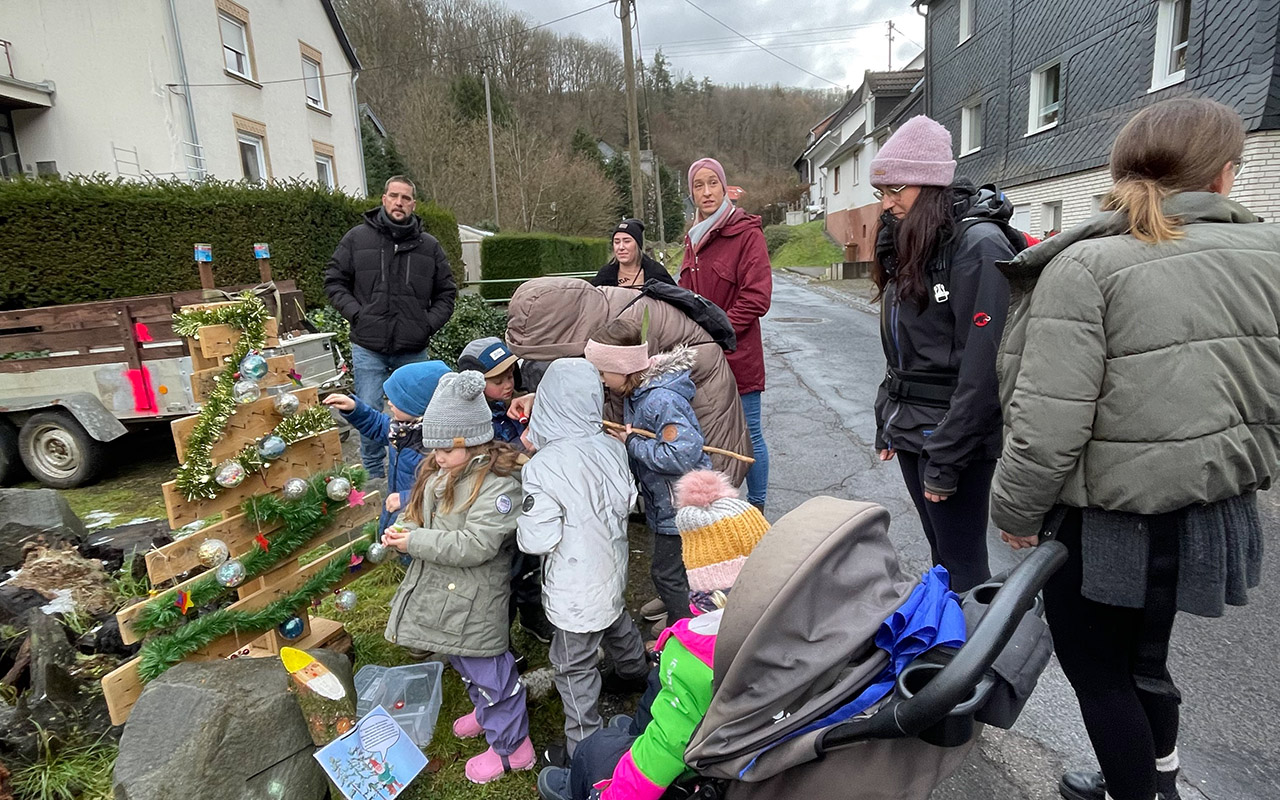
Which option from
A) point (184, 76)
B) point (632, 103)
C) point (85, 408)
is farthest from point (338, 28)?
point (85, 408)

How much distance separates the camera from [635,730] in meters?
1.98

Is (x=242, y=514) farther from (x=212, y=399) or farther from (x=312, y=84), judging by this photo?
(x=312, y=84)

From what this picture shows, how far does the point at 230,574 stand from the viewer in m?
2.49

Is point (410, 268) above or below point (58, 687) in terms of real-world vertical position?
above

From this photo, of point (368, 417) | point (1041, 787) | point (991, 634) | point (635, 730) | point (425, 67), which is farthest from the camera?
point (425, 67)

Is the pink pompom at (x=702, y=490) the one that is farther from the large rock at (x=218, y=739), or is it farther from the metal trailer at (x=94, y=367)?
the metal trailer at (x=94, y=367)

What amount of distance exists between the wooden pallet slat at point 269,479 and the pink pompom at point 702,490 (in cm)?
179

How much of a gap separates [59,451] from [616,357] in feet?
19.2

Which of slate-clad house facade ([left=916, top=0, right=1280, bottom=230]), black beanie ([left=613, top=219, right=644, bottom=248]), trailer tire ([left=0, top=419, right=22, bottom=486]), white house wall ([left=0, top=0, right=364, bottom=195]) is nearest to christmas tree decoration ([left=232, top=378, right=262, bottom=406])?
black beanie ([left=613, top=219, right=644, bottom=248])

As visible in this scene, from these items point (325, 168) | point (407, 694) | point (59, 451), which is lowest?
point (407, 694)

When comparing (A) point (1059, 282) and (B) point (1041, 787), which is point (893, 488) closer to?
(B) point (1041, 787)

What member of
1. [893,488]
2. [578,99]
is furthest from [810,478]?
[578,99]

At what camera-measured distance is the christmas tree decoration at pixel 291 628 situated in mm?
2832

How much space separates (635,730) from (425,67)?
37.8 meters
